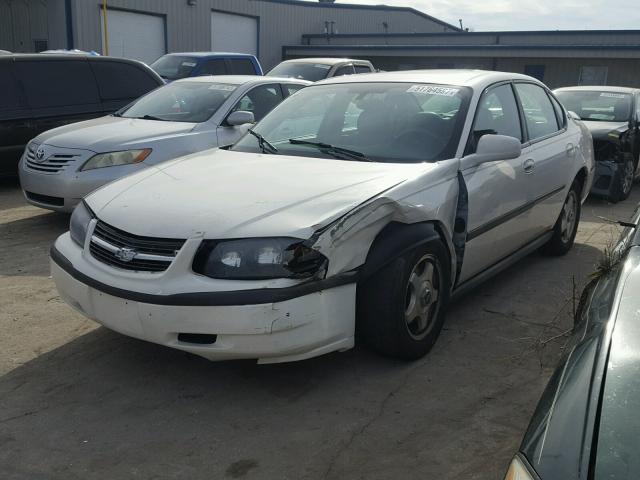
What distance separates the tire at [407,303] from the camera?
135 inches

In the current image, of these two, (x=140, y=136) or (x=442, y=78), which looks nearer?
(x=442, y=78)

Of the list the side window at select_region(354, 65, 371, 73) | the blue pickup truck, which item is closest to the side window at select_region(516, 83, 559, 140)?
the blue pickup truck

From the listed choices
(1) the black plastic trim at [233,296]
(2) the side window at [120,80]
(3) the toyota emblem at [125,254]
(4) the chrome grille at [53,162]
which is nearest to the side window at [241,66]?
(2) the side window at [120,80]

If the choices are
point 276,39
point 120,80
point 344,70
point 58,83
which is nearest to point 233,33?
point 276,39

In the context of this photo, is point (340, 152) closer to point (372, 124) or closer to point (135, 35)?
point (372, 124)

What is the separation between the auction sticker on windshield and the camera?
14.5ft

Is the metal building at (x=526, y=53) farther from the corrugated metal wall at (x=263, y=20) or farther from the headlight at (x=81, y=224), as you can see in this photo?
the headlight at (x=81, y=224)

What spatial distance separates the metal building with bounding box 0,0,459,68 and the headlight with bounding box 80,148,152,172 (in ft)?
50.9

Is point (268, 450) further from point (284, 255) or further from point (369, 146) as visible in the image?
point (369, 146)

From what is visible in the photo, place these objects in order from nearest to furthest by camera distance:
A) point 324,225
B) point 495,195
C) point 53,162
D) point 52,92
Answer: point 324,225 → point 495,195 → point 53,162 → point 52,92

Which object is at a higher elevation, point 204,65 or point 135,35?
point 135,35

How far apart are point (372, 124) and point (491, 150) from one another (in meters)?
0.79

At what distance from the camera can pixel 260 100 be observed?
25.8 feet

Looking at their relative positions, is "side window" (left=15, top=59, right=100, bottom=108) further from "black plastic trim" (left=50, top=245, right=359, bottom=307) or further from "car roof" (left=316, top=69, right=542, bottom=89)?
"black plastic trim" (left=50, top=245, right=359, bottom=307)
